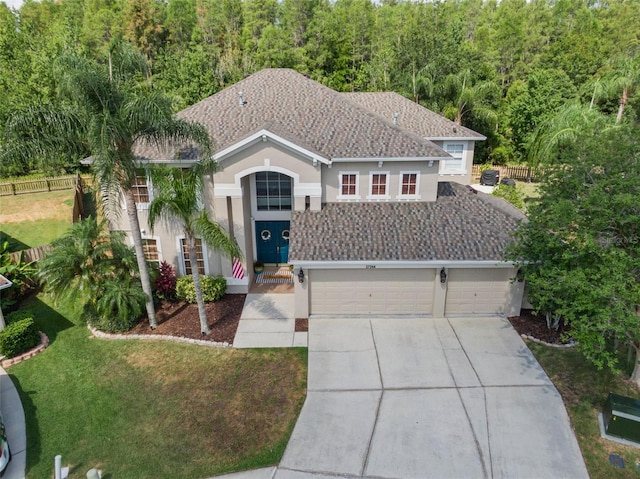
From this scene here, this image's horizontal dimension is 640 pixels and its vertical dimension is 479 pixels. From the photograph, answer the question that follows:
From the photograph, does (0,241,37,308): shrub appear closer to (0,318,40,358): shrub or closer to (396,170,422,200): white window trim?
(0,318,40,358): shrub

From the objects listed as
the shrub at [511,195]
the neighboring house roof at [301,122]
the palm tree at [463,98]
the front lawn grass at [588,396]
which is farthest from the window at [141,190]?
the palm tree at [463,98]

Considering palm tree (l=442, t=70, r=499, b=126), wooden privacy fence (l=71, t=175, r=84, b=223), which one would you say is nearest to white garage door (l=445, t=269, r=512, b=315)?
wooden privacy fence (l=71, t=175, r=84, b=223)

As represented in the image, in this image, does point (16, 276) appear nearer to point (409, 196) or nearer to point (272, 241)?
point (272, 241)

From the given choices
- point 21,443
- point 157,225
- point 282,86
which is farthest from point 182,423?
point 282,86

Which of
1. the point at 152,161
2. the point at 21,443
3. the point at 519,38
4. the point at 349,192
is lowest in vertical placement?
the point at 21,443

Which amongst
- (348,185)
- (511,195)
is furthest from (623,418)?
(511,195)

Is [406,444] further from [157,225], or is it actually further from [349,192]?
[157,225]
